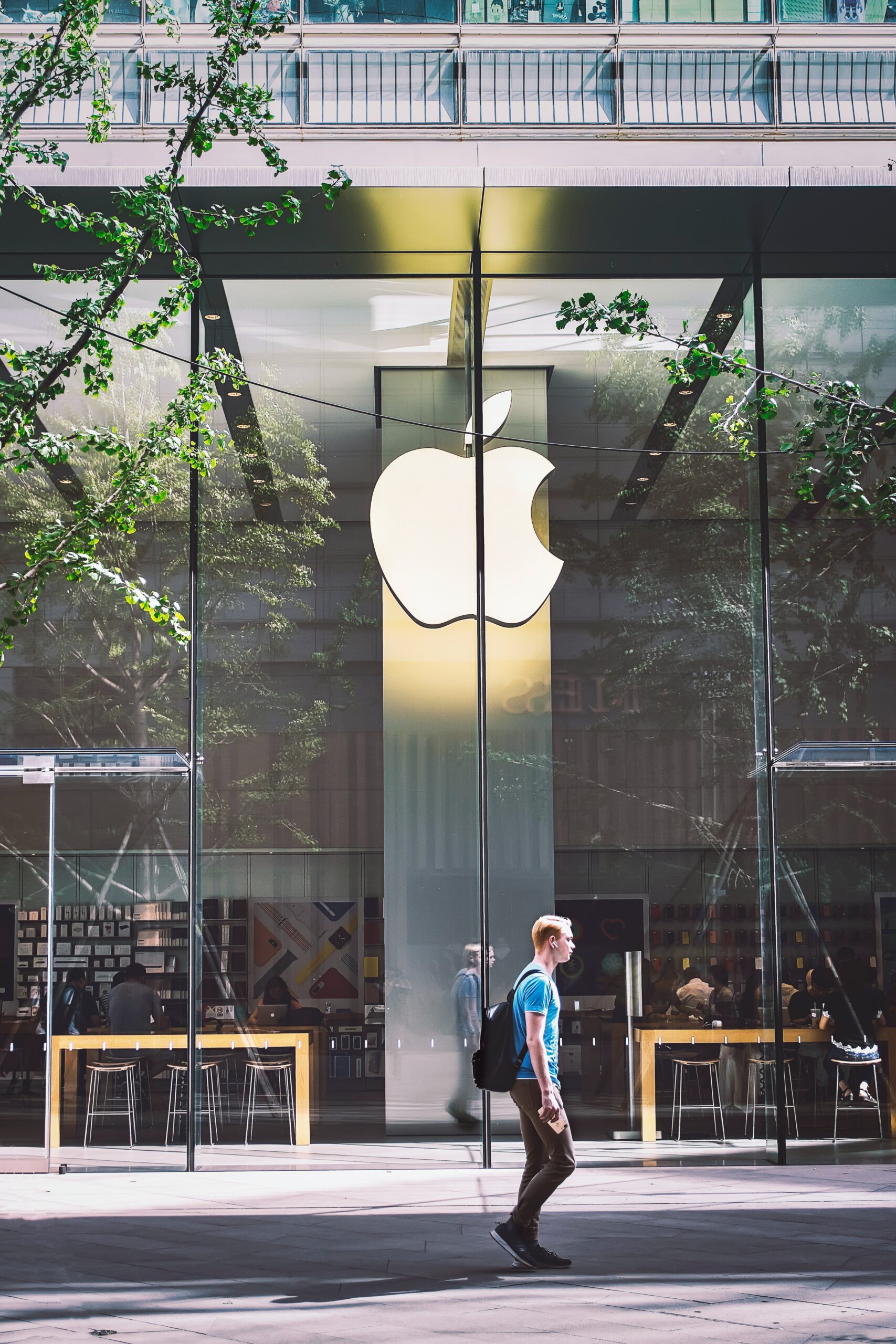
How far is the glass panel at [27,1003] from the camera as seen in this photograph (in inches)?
437

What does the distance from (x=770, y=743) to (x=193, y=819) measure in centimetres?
458

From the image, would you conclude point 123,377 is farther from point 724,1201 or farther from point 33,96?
point 724,1201

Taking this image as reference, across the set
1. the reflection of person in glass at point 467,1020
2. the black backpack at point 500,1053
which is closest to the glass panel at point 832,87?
the reflection of person in glass at point 467,1020

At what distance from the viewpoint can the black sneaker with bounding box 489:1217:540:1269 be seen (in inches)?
264

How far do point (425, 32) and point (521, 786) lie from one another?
6.07 m

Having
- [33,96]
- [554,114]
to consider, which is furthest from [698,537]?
[33,96]

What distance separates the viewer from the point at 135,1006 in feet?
36.4

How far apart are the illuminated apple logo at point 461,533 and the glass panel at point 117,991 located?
2778 mm

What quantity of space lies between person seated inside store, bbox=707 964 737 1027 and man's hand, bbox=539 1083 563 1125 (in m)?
4.87

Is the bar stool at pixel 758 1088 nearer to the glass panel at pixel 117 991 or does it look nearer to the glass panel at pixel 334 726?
the glass panel at pixel 334 726

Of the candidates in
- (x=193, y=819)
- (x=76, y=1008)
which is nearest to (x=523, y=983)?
(x=193, y=819)

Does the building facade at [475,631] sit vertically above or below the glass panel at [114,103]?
below

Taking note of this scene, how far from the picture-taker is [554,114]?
11.5 meters

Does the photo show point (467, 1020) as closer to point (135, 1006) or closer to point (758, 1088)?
point (758, 1088)
